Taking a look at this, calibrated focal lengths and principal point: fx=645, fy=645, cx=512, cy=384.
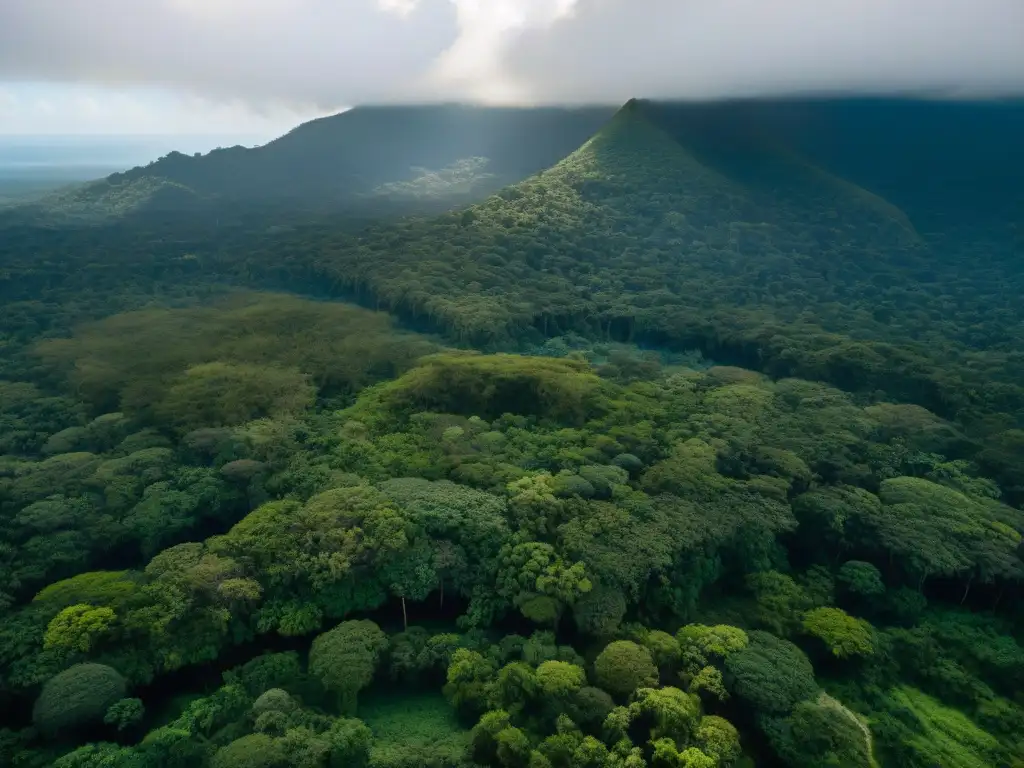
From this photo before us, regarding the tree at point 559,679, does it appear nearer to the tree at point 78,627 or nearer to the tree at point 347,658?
the tree at point 347,658

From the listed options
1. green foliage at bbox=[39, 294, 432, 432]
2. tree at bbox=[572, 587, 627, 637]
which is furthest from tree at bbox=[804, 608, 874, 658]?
green foliage at bbox=[39, 294, 432, 432]

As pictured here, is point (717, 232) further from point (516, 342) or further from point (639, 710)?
point (639, 710)

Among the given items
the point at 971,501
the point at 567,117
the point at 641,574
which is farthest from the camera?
the point at 567,117

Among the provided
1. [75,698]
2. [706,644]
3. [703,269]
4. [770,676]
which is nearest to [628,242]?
[703,269]

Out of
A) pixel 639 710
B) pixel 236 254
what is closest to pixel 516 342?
pixel 639 710

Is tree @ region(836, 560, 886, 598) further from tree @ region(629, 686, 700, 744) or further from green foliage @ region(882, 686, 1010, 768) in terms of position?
tree @ region(629, 686, 700, 744)

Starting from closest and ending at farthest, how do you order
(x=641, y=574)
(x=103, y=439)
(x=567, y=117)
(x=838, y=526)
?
(x=641, y=574) < (x=838, y=526) < (x=103, y=439) < (x=567, y=117)
